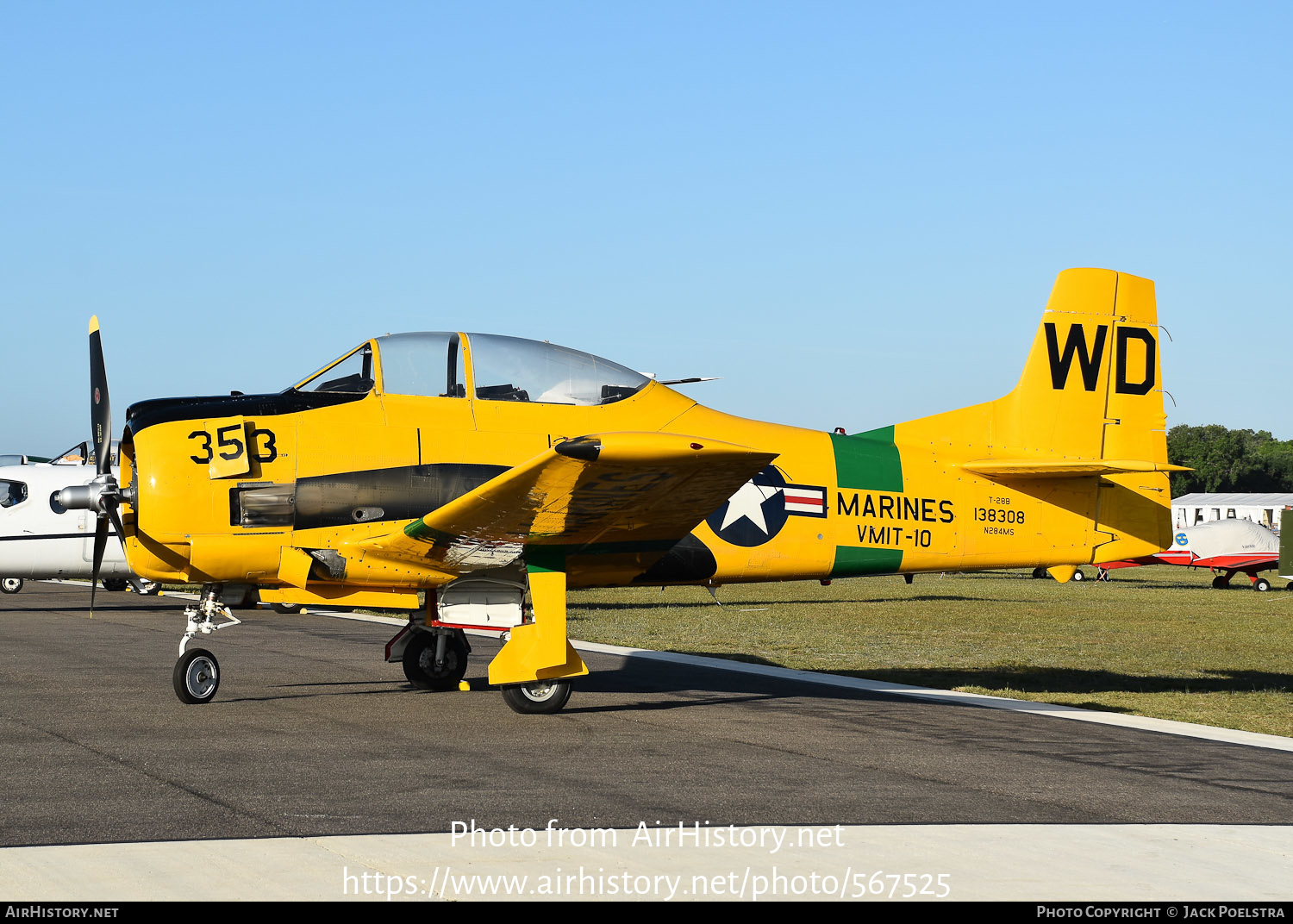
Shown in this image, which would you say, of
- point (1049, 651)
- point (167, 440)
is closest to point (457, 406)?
point (167, 440)

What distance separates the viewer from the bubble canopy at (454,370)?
1155cm

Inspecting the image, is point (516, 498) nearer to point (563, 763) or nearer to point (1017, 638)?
point (563, 763)

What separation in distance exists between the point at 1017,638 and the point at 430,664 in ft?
47.8

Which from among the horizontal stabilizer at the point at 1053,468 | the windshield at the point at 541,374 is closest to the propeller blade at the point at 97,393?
the windshield at the point at 541,374

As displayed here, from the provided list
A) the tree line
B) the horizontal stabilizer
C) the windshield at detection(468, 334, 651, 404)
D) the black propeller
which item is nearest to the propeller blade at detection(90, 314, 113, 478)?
the black propeller

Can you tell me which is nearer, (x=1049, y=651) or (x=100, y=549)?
(x=100, y=549)

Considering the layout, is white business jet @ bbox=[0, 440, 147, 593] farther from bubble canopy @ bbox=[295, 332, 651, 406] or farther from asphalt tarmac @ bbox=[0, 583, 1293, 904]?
bubble canopy @ bbox=[295, 332, 651, 406]

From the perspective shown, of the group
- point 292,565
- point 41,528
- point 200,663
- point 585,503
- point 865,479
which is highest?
point 865,479

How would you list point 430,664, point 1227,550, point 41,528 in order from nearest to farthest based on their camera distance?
1. point 430,664
2. point 41,528
3. point 1227,550

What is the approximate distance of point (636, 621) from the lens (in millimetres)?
25875

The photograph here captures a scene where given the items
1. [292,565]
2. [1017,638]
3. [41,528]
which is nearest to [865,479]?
[292,565]

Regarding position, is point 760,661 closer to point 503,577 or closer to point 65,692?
point 503,577

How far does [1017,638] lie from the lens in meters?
24.1

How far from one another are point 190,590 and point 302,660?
71.0 feet
